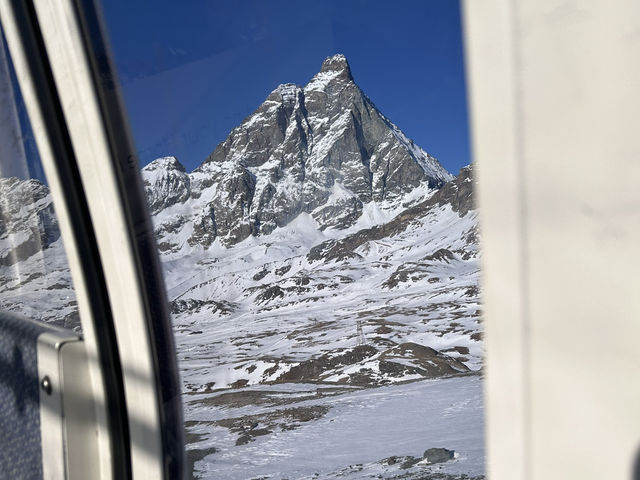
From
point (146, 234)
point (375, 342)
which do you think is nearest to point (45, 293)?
point (146, 234)

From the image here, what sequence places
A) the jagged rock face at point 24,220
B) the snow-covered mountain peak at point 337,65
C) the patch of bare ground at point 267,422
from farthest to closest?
the patch of bare ground at point 267,422, the jagged rock face at point 24,220, the snow-covered mountain peak at point 337,65

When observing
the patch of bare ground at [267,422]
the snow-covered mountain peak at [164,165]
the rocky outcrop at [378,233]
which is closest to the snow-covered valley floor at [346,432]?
the patch of bare ground at [267,422]

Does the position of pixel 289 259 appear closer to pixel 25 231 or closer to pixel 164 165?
pixel 164 165

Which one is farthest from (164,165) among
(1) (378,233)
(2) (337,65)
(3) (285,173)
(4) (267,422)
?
(4) (267,422)

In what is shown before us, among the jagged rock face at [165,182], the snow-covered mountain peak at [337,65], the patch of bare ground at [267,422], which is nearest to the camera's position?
the snow-covered mountain peak at [337,65]

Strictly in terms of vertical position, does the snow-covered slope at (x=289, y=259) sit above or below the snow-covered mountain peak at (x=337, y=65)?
below

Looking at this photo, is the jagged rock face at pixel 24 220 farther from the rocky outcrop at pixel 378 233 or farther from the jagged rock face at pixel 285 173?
the rocky outcrop at pixel 378 233

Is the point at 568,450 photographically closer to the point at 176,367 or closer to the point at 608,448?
the point at 608,448

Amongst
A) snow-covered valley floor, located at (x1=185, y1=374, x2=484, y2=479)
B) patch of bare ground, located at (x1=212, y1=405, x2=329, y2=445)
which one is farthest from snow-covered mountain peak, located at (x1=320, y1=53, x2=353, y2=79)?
patch of bare ground, located at (x1=212, y1=405, x2=329, y2=445)
